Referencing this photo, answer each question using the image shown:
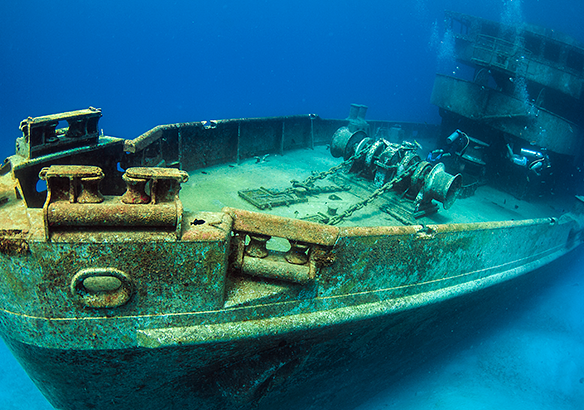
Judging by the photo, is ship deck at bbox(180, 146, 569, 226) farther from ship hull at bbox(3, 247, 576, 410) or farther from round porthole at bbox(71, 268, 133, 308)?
round porthole at bbox(71, 268, 133, 308)

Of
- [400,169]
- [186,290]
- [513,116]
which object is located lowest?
[186,290]

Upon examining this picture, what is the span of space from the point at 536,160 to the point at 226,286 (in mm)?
7211

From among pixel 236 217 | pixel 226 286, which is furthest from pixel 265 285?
pixel 236 217

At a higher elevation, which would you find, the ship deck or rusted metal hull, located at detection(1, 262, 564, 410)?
the ship deck

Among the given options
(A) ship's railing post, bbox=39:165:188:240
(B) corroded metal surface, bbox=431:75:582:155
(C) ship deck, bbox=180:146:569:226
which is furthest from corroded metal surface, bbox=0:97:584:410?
(B) corroded metal surface, bbox=431:75:582:155

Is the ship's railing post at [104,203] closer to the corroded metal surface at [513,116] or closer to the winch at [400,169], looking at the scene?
the winch at [400,169]

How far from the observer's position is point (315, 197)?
5.38 metres

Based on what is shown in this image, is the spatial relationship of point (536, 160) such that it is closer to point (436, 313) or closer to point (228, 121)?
point (436, 313)

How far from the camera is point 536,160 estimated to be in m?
6.92

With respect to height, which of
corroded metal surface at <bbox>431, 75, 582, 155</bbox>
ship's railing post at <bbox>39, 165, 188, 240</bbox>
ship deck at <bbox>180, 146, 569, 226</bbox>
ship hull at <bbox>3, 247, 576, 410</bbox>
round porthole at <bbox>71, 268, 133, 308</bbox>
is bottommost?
ship hull at <bbox>3, 247, 576, 410</bbox>

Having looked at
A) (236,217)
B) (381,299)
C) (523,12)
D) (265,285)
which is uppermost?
(523,12)

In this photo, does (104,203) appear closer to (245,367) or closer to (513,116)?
(245,367)

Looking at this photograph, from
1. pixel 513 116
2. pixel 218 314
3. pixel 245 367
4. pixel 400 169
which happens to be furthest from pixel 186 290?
pixel 513 116

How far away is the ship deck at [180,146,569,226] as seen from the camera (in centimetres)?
475
